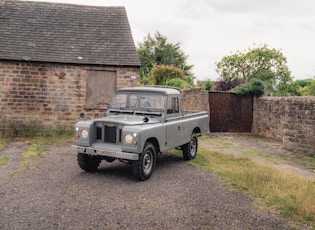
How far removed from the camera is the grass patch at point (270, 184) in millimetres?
5508

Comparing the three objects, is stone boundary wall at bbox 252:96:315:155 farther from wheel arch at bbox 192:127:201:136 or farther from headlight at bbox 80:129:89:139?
headlight at bbox 80:129:89:139

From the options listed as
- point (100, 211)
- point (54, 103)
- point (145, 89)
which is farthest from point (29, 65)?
point (100, 211)

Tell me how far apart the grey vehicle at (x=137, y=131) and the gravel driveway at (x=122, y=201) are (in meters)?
0.44

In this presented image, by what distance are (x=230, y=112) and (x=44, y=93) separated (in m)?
8.44

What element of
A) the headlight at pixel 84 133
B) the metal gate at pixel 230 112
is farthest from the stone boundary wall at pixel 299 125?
the headlight at pixel 84 133

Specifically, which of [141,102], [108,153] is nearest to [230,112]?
[141,102]

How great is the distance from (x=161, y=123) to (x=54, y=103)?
715cm

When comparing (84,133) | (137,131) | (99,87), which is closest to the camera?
(137,131)

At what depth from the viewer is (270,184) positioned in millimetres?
6793

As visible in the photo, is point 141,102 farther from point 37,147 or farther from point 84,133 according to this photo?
point 37,147

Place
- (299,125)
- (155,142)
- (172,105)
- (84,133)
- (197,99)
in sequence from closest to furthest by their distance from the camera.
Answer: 1. (84,133)
2. (155,142)
3. (172,105)
4. (299,125)
5. (197,99)

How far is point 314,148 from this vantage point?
11.1 meters

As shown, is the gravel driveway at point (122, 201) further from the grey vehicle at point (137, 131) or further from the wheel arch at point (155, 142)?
the wheel arch at point (155, 142)

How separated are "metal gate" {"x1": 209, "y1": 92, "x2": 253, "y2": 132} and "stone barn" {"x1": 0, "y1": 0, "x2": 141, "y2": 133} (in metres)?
4.21
